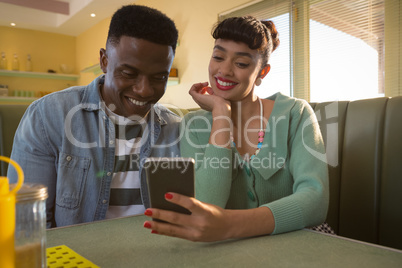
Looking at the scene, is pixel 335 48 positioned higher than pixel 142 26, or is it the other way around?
pixel 335 48

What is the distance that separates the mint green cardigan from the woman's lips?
0.13 m

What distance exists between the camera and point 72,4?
215 inches

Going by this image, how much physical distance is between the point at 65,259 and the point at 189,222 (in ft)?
0.80

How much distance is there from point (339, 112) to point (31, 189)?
4.61 feet

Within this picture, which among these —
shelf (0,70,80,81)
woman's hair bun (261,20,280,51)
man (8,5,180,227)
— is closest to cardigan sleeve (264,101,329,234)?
woman's hair bun (261,20,280,51)

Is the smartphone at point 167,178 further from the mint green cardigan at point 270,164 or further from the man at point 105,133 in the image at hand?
the man at point 105,133

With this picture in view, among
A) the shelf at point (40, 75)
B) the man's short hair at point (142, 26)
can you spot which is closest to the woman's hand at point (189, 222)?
the man's short hair at point (142, 26)

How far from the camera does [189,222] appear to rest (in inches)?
27.3

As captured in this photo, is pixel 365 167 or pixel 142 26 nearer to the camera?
pixel 142 26

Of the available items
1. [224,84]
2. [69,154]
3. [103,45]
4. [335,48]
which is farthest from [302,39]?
[103,45]

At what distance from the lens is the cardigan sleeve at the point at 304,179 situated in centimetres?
85

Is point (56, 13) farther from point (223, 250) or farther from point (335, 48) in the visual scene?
point (223, 250)

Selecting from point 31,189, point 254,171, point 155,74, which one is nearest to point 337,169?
point 254,171

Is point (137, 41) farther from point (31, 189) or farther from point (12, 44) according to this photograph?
point (12, 44)
